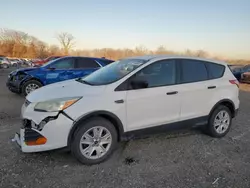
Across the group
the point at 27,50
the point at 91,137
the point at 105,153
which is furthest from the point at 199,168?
the point at 27,50

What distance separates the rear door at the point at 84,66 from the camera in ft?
28.6

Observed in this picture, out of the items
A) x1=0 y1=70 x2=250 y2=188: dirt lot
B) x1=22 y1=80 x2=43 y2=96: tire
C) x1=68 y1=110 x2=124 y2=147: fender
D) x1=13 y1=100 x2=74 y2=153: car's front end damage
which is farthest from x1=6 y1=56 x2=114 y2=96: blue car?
x1=13 y1=100 x2=74 y2=153: car's front end damage

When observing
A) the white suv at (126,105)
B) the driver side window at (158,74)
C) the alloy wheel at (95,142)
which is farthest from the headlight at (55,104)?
the driver side window at (158,74)

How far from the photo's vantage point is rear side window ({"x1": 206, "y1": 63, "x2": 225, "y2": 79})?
4523 millimetres

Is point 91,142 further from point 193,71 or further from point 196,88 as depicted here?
point 193,71

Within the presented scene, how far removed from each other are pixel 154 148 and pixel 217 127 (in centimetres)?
149

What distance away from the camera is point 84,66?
29.2ft

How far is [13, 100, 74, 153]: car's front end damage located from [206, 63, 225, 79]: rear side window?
9.44ft

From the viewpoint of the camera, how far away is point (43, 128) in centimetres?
314

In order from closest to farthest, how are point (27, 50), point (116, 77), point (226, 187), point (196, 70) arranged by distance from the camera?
point (226, 187), point (116, 77), point (196, 70), point (27, 50)

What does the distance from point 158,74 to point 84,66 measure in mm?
5470

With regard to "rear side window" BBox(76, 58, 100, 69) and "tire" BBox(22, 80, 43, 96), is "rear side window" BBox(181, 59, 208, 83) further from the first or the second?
"tire" BBox(22, 80, 43, 96)

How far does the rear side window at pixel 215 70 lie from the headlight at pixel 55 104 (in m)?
2.73

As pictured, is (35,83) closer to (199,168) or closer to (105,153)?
(105,153)
